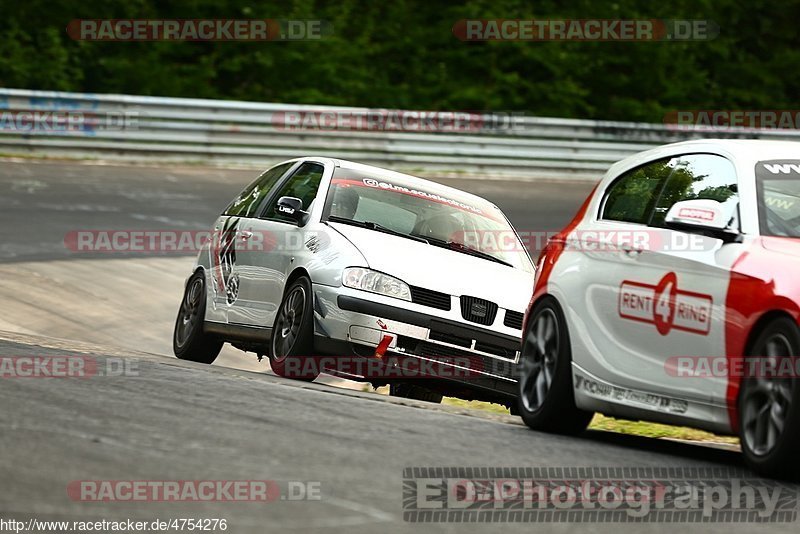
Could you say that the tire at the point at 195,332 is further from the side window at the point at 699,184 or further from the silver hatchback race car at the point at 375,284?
the side window at the point at 699,184

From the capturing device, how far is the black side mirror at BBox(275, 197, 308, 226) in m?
11.4

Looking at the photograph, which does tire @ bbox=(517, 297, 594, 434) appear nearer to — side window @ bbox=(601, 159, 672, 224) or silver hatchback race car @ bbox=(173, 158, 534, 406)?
side window @ bbox=(601, 159, 672, 224)

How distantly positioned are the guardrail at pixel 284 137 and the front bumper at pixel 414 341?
14.0 metres

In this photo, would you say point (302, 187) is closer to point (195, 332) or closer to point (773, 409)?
point (195, 332)

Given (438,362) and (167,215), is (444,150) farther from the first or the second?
(438,362)

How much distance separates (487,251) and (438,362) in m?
1.49

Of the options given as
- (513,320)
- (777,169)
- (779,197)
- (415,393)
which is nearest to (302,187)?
(415,393)

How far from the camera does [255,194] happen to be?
42.1ft

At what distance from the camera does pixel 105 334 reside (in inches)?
563

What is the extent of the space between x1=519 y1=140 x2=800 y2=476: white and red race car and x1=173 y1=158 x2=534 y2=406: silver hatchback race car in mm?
1570

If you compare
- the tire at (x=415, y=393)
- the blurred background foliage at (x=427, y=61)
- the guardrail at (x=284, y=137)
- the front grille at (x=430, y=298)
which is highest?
the blurred background foliage at (x=427, y=61)

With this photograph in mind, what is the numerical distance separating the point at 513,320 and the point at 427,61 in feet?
73.2

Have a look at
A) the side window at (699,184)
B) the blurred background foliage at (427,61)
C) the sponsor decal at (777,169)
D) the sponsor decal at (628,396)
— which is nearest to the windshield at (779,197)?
the sponsor decal at (777,169)

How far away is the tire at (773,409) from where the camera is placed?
6332 millimetres
